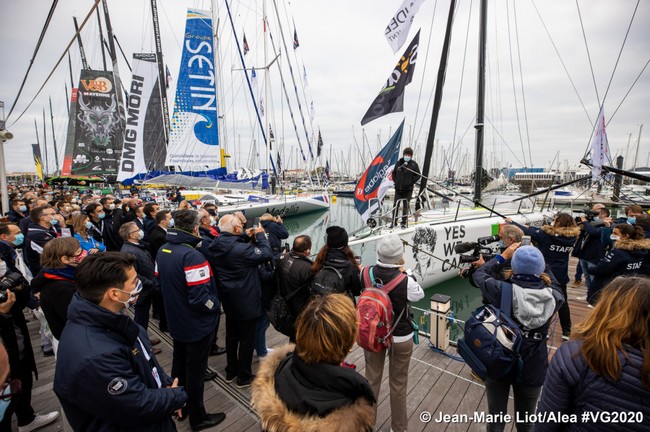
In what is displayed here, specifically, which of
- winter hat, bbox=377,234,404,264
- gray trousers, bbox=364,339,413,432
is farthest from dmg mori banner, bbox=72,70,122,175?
gray trousers, bbox=364,339,413,432

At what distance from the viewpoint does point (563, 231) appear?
398 centimetres

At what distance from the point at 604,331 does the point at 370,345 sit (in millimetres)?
1447

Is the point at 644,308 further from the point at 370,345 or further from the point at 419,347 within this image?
the point at 419,347

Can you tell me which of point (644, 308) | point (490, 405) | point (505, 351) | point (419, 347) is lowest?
point (419, 347)

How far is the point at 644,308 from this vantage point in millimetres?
1188

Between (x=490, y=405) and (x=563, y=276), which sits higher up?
(x=563, y=276)

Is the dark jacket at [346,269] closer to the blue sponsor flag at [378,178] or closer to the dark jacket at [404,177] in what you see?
the blue sponsor flag at [378,178]

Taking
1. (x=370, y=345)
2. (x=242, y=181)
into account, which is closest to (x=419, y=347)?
(x=370, y=345)

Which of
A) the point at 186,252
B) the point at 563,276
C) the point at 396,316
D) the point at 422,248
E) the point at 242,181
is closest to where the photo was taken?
the point at 396,316

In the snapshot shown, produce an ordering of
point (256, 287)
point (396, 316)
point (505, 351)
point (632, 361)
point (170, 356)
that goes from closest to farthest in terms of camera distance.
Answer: point (632, 361), point (505, 351), point (396, 316), point (256, 287), point (170, 356)

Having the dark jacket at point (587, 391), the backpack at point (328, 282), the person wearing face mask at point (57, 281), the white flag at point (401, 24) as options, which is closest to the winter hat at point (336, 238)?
the backpack at point (328, 282)

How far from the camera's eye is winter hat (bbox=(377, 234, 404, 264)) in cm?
235

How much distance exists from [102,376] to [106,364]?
49 millimetres

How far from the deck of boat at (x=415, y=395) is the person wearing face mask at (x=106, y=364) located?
1.48 meters
